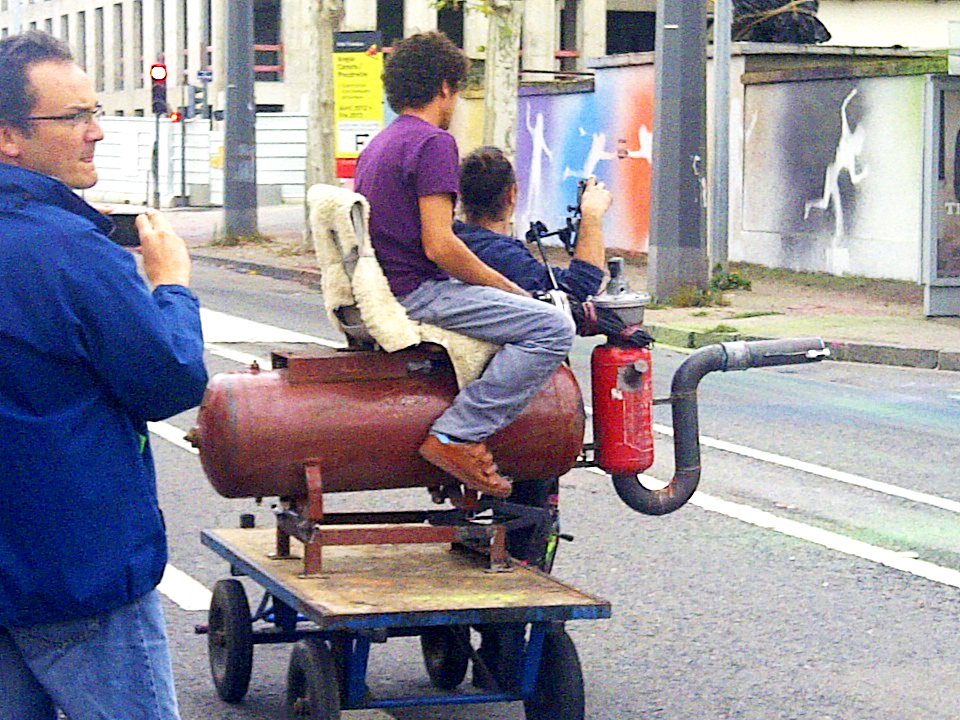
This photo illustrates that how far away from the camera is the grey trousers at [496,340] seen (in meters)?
4.90

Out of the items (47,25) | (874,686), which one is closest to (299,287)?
(874,686)

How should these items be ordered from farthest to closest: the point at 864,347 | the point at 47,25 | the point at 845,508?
the point at 47,25 → the point at 864,347 → the point at 845,508

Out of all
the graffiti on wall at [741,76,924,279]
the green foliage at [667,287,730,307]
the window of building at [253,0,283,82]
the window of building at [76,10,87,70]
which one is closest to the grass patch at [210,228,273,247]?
the graffiti on wall at [741,76,924,279]

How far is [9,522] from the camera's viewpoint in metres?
2.96

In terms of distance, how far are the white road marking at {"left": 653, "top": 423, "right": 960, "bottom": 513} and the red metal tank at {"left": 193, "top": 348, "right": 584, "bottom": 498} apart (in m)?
3.78

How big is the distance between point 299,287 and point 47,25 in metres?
55.3

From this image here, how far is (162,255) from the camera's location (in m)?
3.16

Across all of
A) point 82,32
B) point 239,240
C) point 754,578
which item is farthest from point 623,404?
point 82,32

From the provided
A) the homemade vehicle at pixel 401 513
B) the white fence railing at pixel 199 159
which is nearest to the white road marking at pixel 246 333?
the homemade vehicle at pixel 401 513

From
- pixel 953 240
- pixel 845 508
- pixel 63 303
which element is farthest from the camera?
pixel 953 240

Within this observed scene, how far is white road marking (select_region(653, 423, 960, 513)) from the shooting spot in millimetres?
8438

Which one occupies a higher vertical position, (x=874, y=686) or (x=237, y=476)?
(x=237, y=476)

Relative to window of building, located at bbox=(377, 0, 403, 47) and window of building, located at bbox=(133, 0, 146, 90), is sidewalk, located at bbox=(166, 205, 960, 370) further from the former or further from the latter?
window of building, located at bbox=(133, 0, 146, 90)

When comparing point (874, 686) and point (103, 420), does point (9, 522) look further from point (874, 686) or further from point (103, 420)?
point (874, 686)
